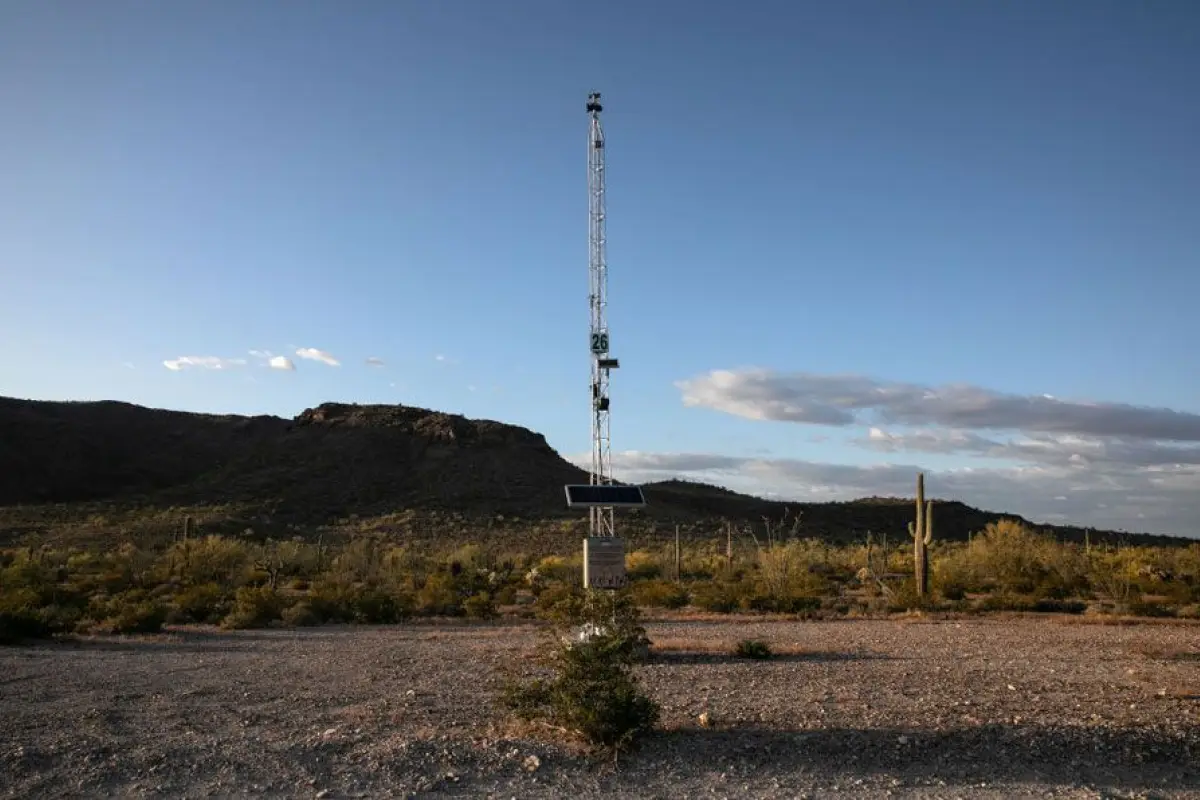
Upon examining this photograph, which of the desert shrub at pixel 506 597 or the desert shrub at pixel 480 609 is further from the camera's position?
the desert shrub at pixel 506 597

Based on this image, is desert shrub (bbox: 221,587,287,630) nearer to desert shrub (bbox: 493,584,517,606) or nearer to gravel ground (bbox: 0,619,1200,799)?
gravel ground (bbox: 0,619,1200,799)

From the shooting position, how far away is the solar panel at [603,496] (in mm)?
16172

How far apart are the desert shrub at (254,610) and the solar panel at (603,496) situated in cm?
1067

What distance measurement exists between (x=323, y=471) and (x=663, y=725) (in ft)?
243

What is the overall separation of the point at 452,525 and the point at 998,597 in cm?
4346

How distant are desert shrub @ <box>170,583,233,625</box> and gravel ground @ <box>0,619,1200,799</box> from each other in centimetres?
706

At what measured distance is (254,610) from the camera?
23.6 meters

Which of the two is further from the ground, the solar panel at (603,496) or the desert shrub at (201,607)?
the solar panel at (603,496)

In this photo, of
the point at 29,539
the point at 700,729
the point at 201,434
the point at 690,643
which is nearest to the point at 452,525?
the point at 29,539

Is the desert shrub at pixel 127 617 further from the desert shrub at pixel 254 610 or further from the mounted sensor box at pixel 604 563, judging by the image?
the mounted sensor box at pixel 604 563

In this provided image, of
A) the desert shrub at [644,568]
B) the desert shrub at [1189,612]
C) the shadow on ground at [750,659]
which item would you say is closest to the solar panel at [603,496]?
the shadow on ground at [750,659]

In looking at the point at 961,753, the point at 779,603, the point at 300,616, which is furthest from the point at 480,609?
the point at 961,753

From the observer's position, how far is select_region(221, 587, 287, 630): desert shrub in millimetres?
23125

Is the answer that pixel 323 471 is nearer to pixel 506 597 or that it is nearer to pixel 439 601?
pixel 506 597
